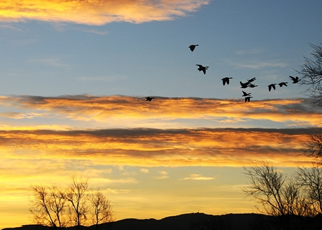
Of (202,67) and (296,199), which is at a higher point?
(202,67)

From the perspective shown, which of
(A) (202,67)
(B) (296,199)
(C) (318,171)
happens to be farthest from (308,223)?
(A) (202,67)

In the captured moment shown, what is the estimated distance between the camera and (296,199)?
174ft

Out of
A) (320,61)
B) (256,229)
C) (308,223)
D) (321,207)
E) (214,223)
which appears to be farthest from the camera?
(214,223)

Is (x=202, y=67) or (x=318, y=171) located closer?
(x=202, y=67)

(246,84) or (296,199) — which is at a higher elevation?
(246,84)

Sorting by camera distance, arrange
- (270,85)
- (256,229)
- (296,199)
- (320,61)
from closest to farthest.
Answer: (320,61)
(270,85)
(296,199)
(256,229)

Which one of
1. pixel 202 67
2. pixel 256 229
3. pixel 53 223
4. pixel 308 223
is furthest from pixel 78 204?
pixel 202 67

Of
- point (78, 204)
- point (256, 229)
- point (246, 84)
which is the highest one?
point (246, 84)

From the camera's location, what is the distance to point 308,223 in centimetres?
4819

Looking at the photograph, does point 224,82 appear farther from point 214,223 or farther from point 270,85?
point 214,223

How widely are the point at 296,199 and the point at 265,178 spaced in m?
5.04

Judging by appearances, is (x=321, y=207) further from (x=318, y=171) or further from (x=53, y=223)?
(x=53, y=223)

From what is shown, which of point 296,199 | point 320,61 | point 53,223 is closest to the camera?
point 320,61

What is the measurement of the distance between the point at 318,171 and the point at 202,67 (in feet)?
52.0
